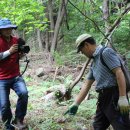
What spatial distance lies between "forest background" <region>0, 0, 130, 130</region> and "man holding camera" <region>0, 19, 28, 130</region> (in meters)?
0.48

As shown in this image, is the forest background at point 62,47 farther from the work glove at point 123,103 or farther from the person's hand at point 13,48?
the work glove at point 123,103

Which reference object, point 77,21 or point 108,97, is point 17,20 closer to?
point 77,21

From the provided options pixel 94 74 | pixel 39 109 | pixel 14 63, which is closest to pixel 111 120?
pixel 94 74

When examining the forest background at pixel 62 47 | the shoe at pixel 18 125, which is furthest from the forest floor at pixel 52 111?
the shoe at pixel 18 125

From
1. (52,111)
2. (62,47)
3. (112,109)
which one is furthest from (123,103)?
(62,47)

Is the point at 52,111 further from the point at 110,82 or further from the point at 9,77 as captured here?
the point at 110,82

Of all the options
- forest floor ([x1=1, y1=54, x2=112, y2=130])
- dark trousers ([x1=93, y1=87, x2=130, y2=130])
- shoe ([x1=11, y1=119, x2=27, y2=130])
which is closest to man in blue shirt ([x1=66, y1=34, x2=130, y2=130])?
dark trousers ([x1=93, y1=87, x2=130, y2=130])

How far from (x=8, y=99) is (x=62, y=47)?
12.4 metres

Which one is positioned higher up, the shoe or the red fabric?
the red fabric

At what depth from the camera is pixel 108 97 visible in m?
4.66

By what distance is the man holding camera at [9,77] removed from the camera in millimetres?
5918

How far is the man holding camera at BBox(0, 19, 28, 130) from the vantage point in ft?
19.4

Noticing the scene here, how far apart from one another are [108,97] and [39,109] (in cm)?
337

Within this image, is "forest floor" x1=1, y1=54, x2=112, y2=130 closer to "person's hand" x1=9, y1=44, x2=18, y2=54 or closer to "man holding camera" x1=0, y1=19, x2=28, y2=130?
"man holding camera" x1=0, y1=19, x2=28, y2=130
